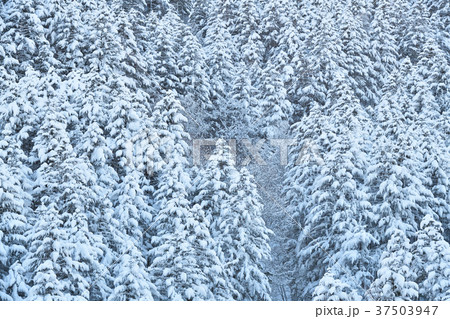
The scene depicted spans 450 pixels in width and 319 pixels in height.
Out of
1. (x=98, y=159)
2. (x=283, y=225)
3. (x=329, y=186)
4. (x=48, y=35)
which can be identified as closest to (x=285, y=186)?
(x=283, y=225)

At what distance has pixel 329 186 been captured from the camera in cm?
2817

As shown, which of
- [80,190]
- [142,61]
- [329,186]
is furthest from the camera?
[142,61]

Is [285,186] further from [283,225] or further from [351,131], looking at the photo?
[351,131]

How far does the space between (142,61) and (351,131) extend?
45.6ft

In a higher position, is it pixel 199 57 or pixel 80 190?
pixel 199 57

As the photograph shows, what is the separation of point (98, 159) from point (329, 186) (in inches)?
437

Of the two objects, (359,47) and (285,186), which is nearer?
(285,186)
